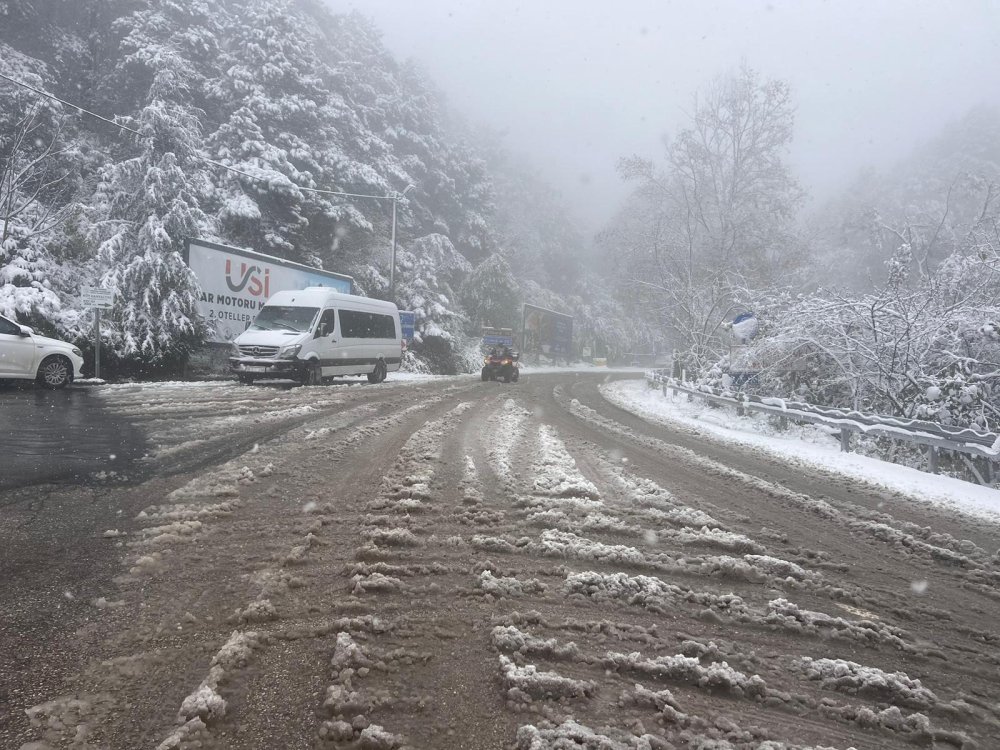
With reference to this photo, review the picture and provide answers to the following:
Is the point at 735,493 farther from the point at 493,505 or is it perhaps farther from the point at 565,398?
the point at 565,398

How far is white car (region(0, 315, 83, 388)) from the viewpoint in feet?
34.1

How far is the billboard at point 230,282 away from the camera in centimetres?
1688

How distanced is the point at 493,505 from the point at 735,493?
2.57 metres

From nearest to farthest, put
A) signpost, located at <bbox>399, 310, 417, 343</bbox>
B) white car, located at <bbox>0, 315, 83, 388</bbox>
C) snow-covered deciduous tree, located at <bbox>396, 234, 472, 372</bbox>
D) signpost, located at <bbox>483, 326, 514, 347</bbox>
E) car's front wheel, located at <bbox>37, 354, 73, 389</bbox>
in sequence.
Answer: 1. white car, located at <bbox>0, 315, 83, 388</bbox>
2. car's front wheel, located at <bbox>37, 354, 73, 389</bbox>
3. signpost, located at <bbox>399, 310, 417, 343</bbox>
4. snow-covered deciduous tree, located at <bbox>396, 234, 472, 372</bbox>
5. signpost, located at <bbox>483, 326, 514, 347</bbox>

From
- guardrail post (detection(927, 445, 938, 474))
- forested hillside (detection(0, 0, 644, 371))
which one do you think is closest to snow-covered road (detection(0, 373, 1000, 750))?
guardrail post (detection(927, 445, 938, 474))

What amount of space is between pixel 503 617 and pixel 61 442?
6.00 meters

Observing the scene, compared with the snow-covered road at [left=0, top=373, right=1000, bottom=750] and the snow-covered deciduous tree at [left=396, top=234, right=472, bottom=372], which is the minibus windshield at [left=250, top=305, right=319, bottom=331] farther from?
the snow-covered deciduous tree at [left=396, top=234, right=472, bottom=372]

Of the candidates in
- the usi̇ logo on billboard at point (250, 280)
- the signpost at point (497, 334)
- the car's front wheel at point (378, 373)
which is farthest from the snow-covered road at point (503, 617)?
the signpost at point (497, 334)

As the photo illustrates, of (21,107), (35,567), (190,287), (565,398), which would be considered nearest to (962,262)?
(565,398)

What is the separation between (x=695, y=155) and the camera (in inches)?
884

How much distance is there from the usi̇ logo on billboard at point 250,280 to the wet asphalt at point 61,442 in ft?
28.9

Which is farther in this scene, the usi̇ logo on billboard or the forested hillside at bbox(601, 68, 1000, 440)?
the usi̇ logo on billboard

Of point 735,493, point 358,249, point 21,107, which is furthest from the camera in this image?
point 358,249

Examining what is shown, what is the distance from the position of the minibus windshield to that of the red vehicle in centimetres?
950
